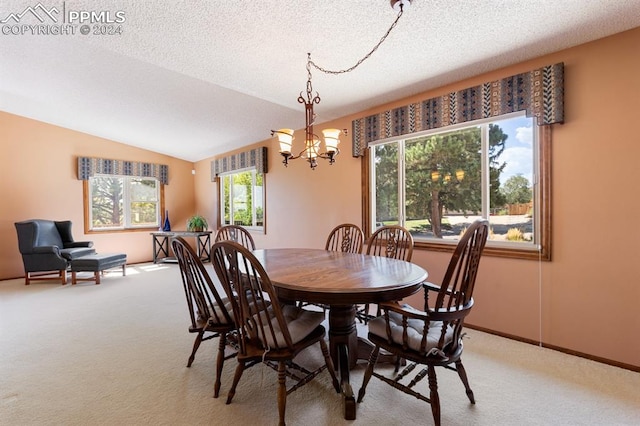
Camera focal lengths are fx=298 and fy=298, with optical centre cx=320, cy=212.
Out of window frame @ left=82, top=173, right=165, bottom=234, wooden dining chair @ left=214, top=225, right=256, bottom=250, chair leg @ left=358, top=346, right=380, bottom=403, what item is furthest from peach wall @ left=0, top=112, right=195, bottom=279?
chair leg @ left=358, top=346, right=380, bottom=403

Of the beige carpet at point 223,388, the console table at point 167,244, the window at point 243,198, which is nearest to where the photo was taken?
the beige carpet at point 223,388

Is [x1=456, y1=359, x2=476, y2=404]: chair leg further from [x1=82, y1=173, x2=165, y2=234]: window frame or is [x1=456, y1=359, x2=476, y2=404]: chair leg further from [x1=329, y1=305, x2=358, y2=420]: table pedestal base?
[x1=82, y1=173, x2=165, y2=234]: window frame

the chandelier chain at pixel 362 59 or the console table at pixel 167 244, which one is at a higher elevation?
the chandelier chain at pixel 362 59

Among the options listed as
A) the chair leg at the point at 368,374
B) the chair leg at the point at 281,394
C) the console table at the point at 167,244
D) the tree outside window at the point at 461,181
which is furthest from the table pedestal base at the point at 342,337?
the console table at the point at 167,244

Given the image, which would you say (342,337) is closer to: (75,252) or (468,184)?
(468,184)

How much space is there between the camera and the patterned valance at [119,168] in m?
5.52

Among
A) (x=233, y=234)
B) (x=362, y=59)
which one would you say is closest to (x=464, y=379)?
(x=362, y=59)

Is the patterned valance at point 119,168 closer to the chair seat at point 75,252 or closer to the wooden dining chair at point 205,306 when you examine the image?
the chair seat at point 75,252

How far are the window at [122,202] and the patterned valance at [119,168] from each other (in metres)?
0.13

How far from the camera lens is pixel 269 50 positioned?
249 centimetres

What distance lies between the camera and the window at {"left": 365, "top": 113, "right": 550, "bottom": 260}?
2.47 metres

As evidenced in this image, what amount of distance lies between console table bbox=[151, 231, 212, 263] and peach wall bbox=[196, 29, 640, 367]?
521 cm

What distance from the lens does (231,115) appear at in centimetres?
420

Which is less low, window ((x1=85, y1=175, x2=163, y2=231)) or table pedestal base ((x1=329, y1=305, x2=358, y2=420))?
window ((x1=85, y1=175, x2=163, y2=231))
